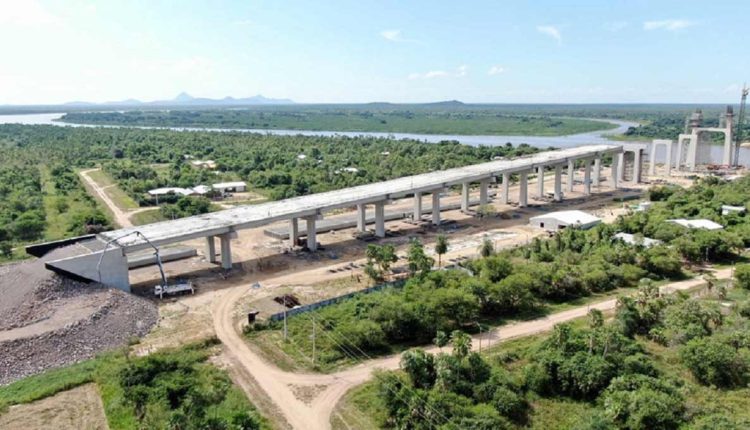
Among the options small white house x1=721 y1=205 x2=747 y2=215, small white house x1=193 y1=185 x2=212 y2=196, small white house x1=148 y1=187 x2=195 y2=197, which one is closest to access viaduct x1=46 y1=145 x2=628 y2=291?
small white house x1=721 y1=205 x2=747 y2=215

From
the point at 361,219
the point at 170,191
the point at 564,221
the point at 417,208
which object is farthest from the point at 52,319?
the point at 564,221

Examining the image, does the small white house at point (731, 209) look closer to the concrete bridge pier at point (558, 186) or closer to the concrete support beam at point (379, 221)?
the concrete bridge pier at point (558, 186)

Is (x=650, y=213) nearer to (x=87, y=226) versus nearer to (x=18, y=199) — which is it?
(x=87, y=226)

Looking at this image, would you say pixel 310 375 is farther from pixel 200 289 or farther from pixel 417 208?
pixel 417 208

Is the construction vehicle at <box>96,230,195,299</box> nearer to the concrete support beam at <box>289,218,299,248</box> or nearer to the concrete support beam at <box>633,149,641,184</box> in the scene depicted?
the concrete support beam at <box>289,218,299,248</box>

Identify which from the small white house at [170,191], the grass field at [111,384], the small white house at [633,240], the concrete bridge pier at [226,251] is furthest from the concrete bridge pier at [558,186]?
the grass field at [111,384]

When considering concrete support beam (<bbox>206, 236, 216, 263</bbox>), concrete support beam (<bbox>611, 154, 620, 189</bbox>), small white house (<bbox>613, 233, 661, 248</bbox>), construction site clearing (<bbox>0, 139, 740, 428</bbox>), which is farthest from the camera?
concrete support beam (<bbox>611, 154, 620, 189</bbox>)
